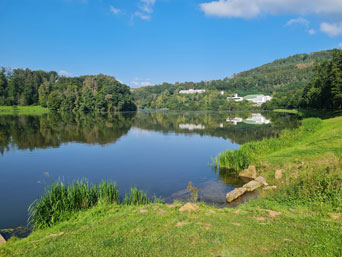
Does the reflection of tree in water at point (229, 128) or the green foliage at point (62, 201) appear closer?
the green foliage at point (62, 201)

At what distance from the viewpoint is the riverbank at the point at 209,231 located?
6.52 metres

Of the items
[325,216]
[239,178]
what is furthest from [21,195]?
[325,216]

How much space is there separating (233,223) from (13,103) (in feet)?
482

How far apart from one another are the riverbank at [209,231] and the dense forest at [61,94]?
126104 millimetres

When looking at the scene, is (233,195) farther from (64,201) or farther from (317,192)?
(64,201)

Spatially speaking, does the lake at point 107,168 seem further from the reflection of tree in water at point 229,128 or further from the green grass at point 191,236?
the reflection of tree in water at point 229,128

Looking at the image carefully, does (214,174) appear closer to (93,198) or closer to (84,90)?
(93,198)

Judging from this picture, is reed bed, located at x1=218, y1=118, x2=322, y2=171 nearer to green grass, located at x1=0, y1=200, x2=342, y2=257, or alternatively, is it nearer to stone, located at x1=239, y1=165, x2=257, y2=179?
stone, located at x1=239, y1=165, x2=257, y2=179

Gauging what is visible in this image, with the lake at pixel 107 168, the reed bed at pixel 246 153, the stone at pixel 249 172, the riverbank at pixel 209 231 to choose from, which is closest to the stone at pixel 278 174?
the stone at pixel 249 172

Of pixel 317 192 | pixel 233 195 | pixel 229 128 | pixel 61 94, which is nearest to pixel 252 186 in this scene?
pixel 233 195

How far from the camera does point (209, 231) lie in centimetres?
760

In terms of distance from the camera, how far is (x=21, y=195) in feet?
49.1

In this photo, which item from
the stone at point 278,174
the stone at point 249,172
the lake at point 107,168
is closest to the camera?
the lake at point 107,168

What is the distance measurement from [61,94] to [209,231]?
136 metres
